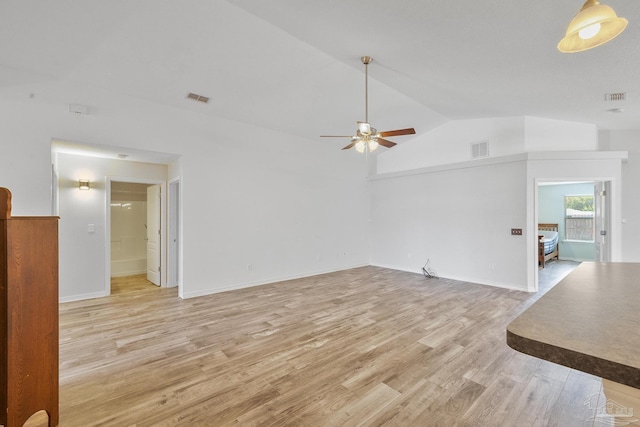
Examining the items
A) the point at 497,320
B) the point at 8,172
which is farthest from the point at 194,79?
the point at 497,320

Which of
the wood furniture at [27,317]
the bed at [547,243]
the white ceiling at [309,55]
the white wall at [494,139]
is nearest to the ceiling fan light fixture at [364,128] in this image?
the white ceiling at [309,55]

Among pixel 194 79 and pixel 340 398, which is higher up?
pixel 194 79

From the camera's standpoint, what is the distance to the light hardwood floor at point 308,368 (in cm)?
205

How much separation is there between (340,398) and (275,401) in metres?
0.51

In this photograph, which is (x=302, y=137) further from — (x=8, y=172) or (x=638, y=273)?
(x=638, y=273)

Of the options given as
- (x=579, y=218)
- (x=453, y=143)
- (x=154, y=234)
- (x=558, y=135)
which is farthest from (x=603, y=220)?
(x=154, y=234)

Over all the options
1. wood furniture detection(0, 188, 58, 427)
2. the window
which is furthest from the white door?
the window

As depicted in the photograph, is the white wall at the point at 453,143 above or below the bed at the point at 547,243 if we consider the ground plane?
above

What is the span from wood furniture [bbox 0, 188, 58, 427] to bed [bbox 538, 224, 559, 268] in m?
8.95

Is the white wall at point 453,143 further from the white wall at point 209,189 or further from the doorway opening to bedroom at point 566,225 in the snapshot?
the doorway opening to bedroom at point 566,225

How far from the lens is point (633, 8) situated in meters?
2.12

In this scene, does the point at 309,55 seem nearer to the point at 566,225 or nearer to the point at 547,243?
the point at 547,243

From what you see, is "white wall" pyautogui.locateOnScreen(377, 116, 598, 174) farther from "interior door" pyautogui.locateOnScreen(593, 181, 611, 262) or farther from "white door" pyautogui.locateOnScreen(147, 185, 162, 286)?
"white door" pyautogui.locateOnScreen(147, 185, 162, 286)

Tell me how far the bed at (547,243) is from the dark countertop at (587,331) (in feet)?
24.0
